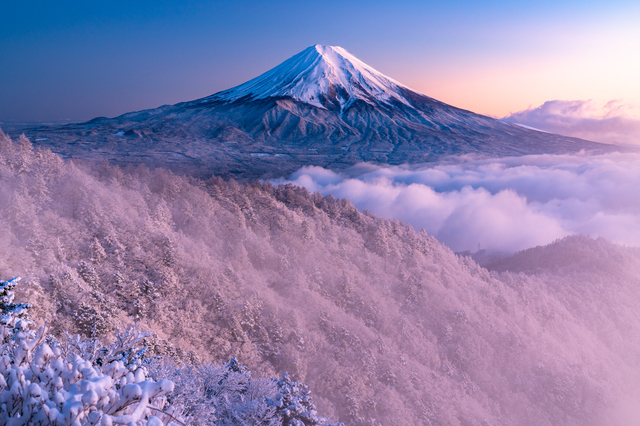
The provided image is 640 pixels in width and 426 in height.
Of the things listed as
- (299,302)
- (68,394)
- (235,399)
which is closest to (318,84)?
(299,302)

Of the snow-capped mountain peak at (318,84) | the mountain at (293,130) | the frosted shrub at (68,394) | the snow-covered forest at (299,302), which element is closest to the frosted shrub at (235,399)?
the snow-covered forest at (299,302)

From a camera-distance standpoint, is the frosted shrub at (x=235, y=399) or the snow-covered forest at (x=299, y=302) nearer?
the frosted shrub at (x=235, y=399)

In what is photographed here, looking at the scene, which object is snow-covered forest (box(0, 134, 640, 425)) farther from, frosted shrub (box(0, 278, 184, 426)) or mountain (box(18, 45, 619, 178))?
mountain (box(18, 45, 619, 178))

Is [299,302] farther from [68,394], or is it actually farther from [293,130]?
[293,130]

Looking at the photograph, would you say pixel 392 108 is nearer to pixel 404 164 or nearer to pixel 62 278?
pixel 404 164

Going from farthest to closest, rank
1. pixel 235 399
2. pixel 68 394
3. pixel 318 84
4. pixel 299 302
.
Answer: pixel 318 84
pixel 299 302
pixel 235 399
pixel 68 394

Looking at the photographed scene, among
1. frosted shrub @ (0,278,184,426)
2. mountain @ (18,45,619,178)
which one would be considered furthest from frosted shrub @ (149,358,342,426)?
mountain @ (18,45,619,178)

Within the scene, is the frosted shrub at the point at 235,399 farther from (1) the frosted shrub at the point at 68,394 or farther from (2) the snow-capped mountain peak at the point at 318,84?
(2) the snow-capped mountain peak at the point at 318,84
